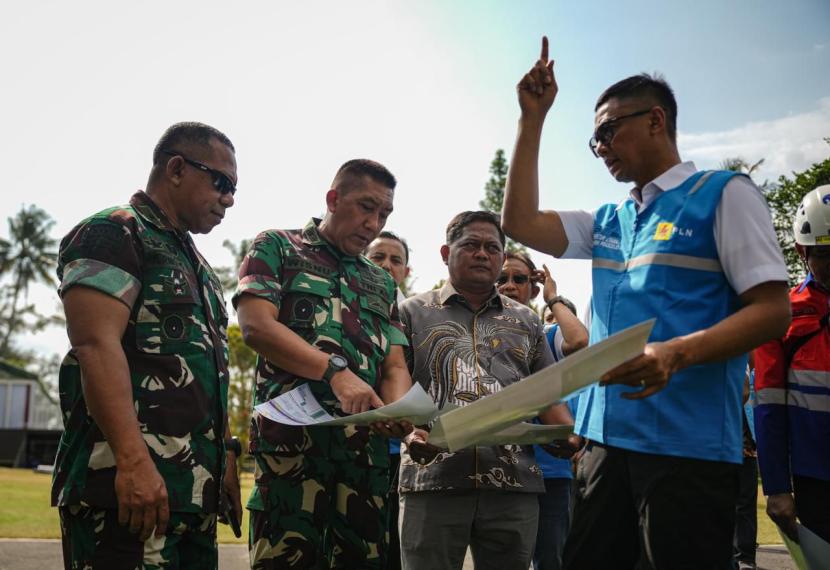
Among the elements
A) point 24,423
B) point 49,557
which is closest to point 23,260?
point 24,423

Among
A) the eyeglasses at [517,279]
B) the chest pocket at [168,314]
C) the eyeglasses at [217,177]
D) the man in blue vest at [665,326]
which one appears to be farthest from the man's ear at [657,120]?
the eyeglasses at [517,279]

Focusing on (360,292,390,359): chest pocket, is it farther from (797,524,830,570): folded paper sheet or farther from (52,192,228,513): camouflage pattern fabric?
(797,524,830,570): folded paper sheet

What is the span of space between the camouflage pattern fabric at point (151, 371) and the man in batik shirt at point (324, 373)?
39 cm

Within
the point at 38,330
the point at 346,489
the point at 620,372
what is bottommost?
the point at 346,489

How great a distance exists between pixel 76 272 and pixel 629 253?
73.8 inches

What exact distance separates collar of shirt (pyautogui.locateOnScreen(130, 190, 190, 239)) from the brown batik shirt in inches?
62.1

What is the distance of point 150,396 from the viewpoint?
101 inches

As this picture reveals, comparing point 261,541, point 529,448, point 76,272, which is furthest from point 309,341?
point 529,448

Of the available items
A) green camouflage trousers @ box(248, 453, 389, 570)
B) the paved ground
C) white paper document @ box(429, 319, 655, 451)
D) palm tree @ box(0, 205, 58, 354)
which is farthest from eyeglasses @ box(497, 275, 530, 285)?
palm tree @ box(0, 205, 58, 354)

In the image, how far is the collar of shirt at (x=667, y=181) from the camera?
2445mm

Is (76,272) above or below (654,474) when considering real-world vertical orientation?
above

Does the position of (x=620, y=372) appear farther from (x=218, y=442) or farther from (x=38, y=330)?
(x=38, y=330)

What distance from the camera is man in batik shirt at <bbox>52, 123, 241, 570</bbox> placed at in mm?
2389

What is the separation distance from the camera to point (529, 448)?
384cm
